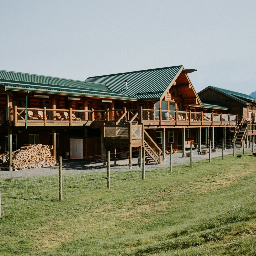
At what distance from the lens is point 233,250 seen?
612cm

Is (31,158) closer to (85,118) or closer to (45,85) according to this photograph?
(85,118)

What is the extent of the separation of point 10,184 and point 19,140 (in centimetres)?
1002

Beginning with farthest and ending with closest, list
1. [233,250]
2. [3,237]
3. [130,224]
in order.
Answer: [130,224] → [3,237] → [233,250]

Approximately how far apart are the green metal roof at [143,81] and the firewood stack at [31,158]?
1192cm

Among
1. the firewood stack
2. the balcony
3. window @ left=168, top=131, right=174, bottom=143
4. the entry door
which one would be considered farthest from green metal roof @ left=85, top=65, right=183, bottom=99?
the firewood stack

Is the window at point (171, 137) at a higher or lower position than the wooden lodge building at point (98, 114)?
lower

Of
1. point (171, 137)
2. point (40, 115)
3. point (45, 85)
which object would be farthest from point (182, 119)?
point (40, 115)

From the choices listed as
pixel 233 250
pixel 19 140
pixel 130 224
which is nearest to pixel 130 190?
pixel 130 224

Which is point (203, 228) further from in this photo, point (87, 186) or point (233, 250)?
point (87, 186)

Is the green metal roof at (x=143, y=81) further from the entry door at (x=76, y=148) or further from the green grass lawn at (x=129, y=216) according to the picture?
the green grass lawn at (x=129, y=216)

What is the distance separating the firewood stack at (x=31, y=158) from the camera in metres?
22.1

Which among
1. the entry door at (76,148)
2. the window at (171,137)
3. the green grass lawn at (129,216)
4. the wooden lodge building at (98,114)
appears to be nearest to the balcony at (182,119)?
the wooden lodge building at (98,114)

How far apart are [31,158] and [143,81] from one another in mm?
17035

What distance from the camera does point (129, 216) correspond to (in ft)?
36.3
